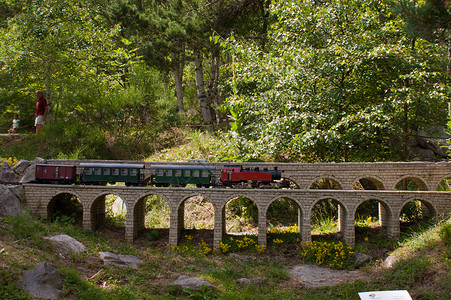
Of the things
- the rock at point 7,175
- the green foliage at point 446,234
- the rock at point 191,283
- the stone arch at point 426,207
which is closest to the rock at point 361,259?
the stone arch at point 426,207

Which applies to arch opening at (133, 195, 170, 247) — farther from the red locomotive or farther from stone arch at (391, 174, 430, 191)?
stone arch at (391, 174, 430, 191)

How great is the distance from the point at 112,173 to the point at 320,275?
1120 centimetres

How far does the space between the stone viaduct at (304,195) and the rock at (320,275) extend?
1852 millimetres

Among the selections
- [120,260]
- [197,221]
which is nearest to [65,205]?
[120,260]

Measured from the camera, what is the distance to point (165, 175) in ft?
57.9

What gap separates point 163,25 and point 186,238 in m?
14.1

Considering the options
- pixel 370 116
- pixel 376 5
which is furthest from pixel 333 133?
pixel 376 5

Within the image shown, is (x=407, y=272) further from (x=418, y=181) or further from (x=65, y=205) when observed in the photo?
(x=65, y=205)

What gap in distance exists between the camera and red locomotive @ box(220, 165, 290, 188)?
17.3 meters

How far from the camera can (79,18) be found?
2855 cm

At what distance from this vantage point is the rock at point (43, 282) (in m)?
10.6

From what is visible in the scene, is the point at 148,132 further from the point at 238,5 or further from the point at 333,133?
the point at 333,133

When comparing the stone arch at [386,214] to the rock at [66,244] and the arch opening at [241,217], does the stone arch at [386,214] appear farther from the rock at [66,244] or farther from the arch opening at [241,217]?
the rock at [66,244]

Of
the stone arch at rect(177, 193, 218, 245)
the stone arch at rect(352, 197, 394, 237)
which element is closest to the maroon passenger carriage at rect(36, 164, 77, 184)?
the stone arch at rect(177, 193, 218, 245)
